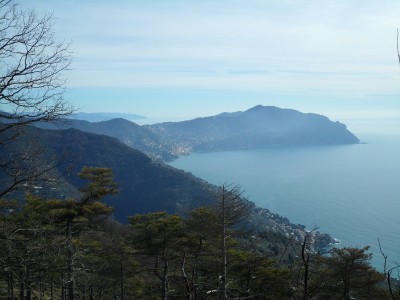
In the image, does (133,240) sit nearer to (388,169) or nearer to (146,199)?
(146,199)

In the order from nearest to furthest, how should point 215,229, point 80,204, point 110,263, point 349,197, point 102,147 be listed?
point 215,229, point 80,204, point 110,263, point 349,197, point 102,147

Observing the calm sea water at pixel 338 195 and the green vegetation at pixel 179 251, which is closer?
the green vegetation at pixel 179 251

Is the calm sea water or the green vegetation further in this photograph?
the calm sea water

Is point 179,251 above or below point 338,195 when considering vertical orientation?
above

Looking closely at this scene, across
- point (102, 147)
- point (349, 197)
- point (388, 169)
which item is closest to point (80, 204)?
point (349, 197)

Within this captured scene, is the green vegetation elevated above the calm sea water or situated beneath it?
elevated above

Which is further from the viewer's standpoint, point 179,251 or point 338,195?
point 338,195

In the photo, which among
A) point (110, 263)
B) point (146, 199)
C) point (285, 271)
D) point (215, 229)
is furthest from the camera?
point (146, 199)

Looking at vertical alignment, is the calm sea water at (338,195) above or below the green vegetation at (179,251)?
below

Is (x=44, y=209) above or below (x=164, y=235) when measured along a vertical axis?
above

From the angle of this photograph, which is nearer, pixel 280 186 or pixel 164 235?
pixel 164 235
